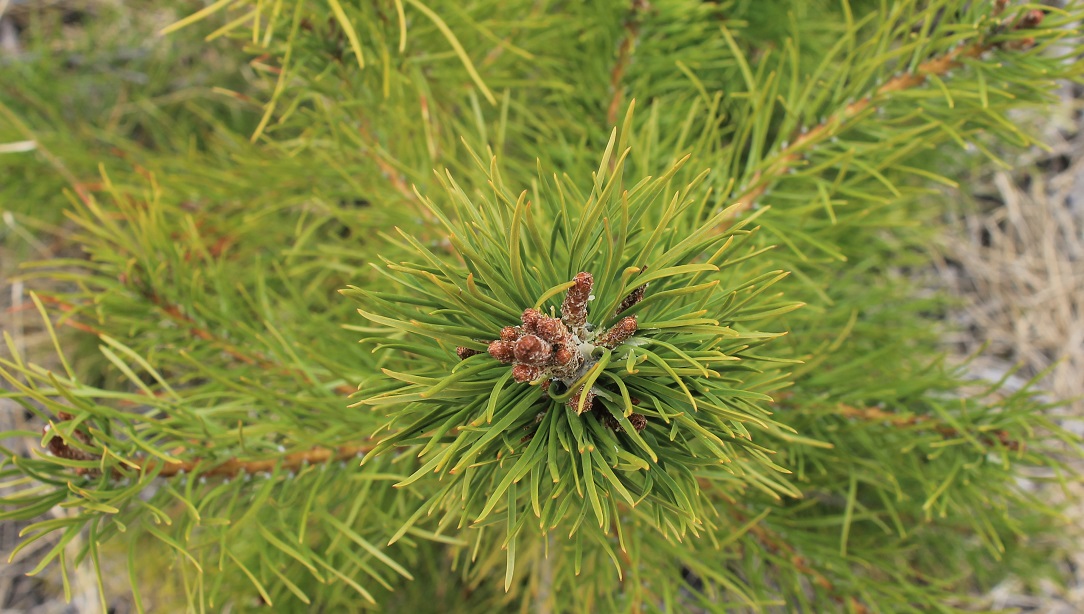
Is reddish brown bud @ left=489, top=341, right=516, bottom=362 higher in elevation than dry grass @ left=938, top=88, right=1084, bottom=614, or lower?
higher

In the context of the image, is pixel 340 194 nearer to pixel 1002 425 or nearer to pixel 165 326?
pixel 165 326

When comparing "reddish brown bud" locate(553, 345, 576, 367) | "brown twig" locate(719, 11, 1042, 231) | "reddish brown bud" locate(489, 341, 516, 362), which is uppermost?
"reddish brown bud" locate(489, 341, 516, 362)

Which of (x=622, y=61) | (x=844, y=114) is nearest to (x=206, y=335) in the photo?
(x=622, y=61)

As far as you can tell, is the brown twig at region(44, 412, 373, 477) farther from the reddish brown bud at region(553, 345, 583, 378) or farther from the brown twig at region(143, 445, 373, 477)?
the reddish brown bud at region(553, 345, 583, 378)

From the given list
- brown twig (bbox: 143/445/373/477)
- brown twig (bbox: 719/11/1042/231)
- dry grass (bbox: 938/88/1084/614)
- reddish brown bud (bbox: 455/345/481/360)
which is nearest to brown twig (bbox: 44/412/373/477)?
brown twig (bbox: 143/445/373/477)

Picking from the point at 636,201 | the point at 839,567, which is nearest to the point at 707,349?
the point at 636,201

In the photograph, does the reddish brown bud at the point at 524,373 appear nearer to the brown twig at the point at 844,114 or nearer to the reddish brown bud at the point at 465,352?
the reddish brown bud at the point at 465,352

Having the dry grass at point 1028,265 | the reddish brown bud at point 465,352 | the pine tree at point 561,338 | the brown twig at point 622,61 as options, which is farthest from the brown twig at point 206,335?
the dry grass at point 1028,265
